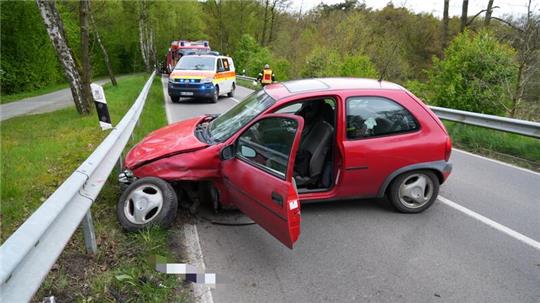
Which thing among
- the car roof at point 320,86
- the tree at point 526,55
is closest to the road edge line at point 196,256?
the car roof at point 320,86

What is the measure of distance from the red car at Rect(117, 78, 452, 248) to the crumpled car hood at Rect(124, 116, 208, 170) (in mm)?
13

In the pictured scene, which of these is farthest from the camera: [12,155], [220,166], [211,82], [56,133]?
[211,82]

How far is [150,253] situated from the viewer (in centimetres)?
365

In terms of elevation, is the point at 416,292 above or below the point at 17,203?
below

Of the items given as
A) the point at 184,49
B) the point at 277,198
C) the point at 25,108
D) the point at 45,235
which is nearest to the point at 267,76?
the point at 25,108

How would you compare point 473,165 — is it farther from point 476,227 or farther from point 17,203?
point 17,203

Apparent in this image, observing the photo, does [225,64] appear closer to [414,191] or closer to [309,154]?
[309,154]

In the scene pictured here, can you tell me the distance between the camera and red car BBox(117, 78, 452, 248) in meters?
4.05

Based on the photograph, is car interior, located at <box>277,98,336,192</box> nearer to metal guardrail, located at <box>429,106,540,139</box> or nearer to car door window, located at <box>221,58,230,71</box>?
metal guardrail, located at <box>429,106,540,139</box>

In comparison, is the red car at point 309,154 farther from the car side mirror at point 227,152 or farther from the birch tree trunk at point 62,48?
the birch tree trunk at point 62,48

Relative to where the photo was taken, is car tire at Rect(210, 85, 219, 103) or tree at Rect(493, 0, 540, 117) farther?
car tire at Rect(210, 85, 219, 103)

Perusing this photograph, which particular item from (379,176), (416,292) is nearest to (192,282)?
(416,292)

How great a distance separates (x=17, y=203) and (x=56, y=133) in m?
4.68

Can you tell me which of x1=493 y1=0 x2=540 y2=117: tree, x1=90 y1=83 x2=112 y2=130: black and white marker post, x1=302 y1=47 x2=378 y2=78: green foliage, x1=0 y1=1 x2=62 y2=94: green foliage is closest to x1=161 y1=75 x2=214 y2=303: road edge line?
x1=90 y1=83 x2=112 y2=130: black and white marker post
